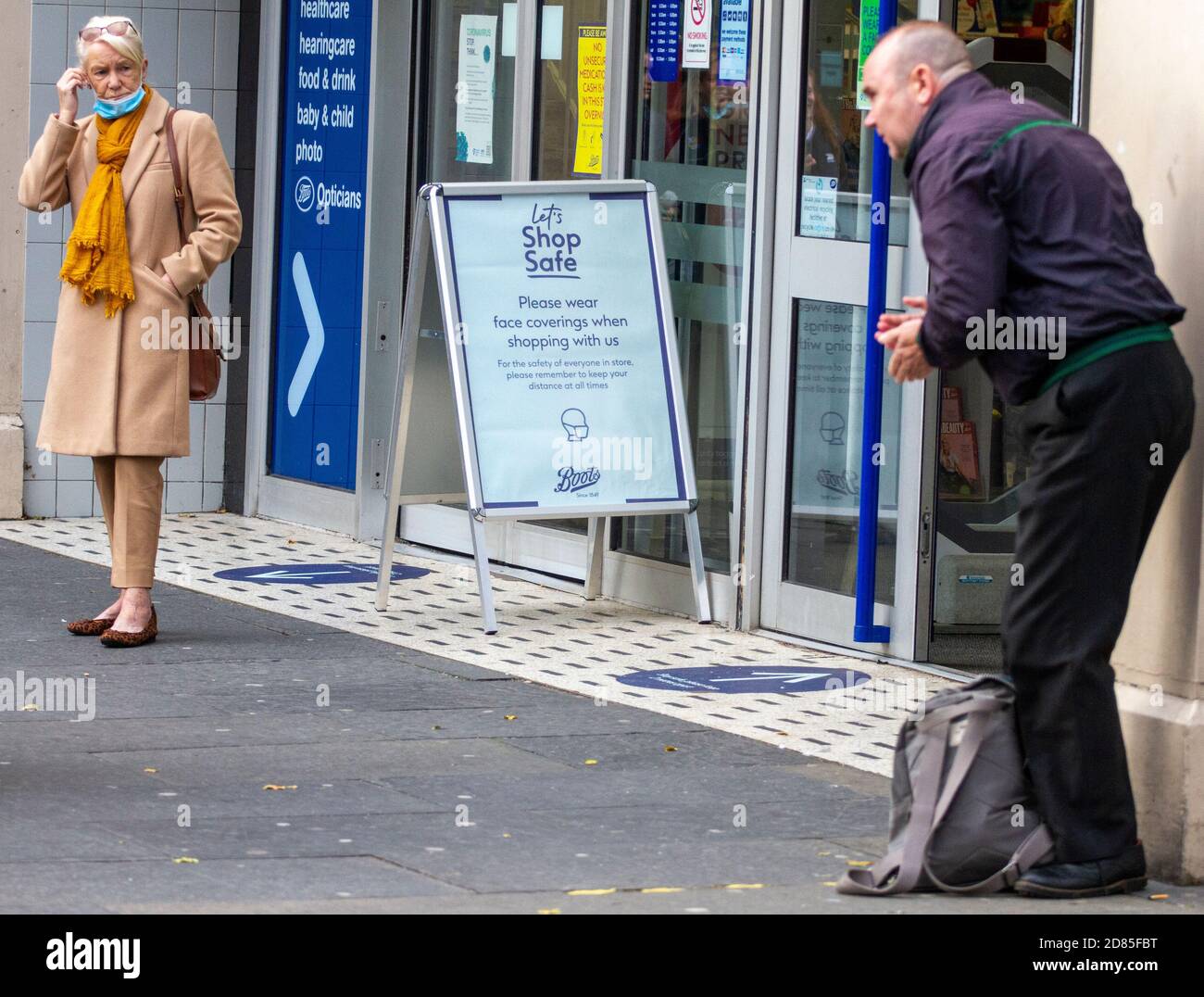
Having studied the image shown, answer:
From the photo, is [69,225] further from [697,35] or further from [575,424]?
[697,35]

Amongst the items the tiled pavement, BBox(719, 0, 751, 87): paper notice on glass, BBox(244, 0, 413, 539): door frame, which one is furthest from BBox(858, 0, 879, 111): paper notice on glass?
BBox(244, 0, 413, 539): door frame

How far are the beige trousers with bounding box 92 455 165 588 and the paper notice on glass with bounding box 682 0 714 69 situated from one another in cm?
251

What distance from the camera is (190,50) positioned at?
436 inches

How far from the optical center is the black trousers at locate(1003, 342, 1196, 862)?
4.76 metres

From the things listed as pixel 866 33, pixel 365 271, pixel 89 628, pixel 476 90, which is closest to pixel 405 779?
pixel 89 628

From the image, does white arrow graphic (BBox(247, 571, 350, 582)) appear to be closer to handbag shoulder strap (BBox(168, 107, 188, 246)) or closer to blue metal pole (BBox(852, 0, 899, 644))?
handbag shoulder strap (BBox(168, 107, 188, 246))

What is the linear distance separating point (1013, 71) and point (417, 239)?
231cm

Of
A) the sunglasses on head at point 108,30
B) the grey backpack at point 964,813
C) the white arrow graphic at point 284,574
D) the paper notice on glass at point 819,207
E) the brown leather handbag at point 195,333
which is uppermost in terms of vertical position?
the sunglasses on head at point 108,30

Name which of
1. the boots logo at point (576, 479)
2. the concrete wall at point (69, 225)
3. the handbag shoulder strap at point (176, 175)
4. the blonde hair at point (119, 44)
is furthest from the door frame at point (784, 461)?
the concrete wall at point (69, 225)

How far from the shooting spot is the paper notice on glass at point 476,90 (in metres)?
9.77

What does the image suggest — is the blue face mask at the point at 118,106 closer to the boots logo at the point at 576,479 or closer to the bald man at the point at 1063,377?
the boots logo at the point at 576,479

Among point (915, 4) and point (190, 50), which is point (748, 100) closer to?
point (915, 4)

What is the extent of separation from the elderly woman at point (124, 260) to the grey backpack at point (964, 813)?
356cm

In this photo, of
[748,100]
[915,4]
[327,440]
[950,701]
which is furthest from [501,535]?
[950,701]
